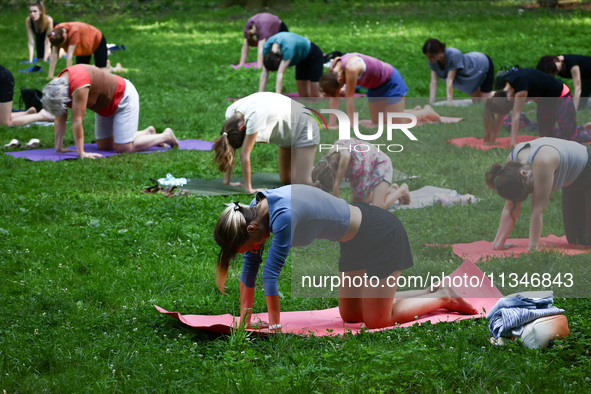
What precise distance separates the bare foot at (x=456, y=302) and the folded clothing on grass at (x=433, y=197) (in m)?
0.58

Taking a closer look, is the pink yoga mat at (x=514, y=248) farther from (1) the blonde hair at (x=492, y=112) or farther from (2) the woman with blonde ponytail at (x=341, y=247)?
(1) the blonde hair at (x=492, y=112)

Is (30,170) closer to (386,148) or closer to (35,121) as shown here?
(35,121)

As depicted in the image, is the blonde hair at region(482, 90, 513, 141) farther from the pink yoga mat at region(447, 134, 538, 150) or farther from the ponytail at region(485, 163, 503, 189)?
the ponytail at region(485, 163, 503, 189)

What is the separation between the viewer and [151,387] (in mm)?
3254

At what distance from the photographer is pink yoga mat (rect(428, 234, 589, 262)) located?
4629mm

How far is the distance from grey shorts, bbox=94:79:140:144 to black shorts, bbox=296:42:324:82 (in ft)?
11.1

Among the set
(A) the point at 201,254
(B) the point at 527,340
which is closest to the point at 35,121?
(A) the point at 201,254

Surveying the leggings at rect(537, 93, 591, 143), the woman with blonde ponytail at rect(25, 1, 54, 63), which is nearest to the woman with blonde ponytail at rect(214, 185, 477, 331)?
the leggings at rect(537, 93, 591, 143)

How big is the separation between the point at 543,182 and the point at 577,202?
0.29m

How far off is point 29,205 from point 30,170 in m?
1.32

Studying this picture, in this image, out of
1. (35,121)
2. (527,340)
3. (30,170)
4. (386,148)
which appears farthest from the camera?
(35,121)

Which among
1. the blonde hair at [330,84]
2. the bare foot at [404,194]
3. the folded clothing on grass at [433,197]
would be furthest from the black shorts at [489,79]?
the bare foot at [404,194]

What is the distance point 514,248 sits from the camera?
15.5 feet

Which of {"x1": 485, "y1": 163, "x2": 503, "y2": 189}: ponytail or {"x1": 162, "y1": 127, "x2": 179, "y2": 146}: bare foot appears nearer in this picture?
{"x1": 485, "y1": 163, "x2": 503, "y2": 189}: ponytail
